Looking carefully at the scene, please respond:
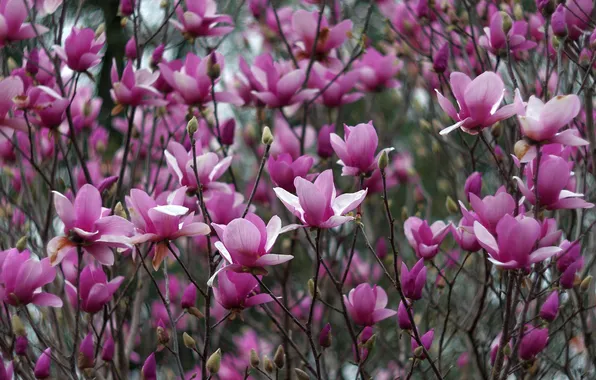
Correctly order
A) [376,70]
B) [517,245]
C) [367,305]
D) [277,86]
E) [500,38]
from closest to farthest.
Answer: [517,245] → [367,305] → [500,38] → [277,86] → [376,70]

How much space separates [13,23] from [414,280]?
1132 mm

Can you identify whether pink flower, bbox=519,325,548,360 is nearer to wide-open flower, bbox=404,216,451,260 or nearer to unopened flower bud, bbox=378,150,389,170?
wide-open flower, bbox=404,216,451,260

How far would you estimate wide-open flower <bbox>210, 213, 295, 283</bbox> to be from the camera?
118cm

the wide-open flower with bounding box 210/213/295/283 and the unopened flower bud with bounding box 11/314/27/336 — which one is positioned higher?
the wide-open flower with bounding box 210/213/295/283

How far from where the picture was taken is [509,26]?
A: 1634 mm

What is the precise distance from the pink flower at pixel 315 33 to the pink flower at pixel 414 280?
2.90ft

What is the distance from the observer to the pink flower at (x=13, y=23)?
1762 mm

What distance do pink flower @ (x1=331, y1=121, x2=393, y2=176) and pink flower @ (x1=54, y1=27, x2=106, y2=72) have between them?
0.71m

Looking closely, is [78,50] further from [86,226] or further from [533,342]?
[533,342]

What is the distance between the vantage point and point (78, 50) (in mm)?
1753

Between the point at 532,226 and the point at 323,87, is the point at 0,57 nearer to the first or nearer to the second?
the point at 323,87

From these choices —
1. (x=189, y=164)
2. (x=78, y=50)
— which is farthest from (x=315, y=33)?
(x=189, y=164)

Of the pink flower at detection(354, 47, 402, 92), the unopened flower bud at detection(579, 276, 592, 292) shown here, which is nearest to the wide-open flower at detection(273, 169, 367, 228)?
the unopened flower bud at detection(579, 276, 592, 292)

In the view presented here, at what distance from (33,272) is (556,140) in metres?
0.97
